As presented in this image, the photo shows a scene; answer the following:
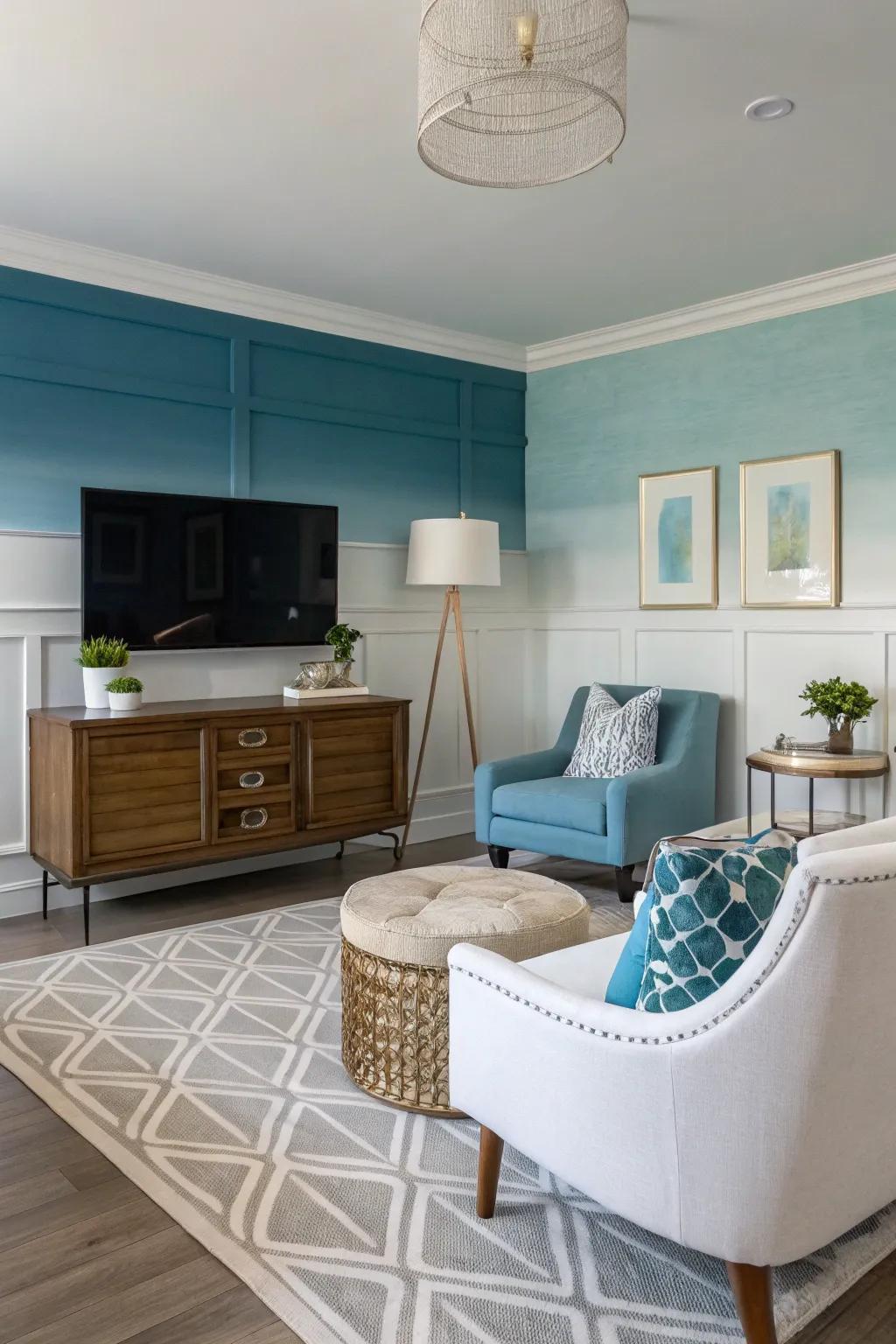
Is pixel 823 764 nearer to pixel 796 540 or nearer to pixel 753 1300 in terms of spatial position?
pixel 796 540

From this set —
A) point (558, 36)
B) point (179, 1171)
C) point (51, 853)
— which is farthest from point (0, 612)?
point (558, 36)

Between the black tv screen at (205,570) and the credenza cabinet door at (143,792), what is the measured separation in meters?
0.55

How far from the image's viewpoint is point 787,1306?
5.69ft

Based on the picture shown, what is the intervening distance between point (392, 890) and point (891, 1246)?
4.47 ft

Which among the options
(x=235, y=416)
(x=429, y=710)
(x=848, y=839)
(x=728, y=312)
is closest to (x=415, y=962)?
(x=848, y=839)

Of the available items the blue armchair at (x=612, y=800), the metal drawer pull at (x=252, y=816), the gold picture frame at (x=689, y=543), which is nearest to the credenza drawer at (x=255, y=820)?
the metal drawer pull at (x=252, y=816)

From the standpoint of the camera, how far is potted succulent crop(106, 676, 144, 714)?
12.7ft

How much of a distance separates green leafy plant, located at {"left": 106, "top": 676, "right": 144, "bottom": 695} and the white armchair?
99.1 inches

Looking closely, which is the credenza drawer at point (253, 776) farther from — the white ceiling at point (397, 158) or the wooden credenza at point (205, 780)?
the white ceiling at point (397, 158)

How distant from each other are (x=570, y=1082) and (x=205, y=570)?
3.14 metres

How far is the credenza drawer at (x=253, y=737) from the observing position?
4.01 m

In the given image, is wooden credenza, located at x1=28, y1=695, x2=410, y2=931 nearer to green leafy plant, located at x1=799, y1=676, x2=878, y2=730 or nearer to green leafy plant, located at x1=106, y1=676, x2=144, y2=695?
green leafy plant, located at x1=106, y1=676, x2=144, y2=695

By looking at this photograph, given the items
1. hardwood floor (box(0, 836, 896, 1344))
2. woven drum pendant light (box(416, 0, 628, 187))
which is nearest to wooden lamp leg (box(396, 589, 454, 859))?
hardwood floor (box(0, 836, 896, 1344))

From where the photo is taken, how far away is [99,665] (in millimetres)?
3957
